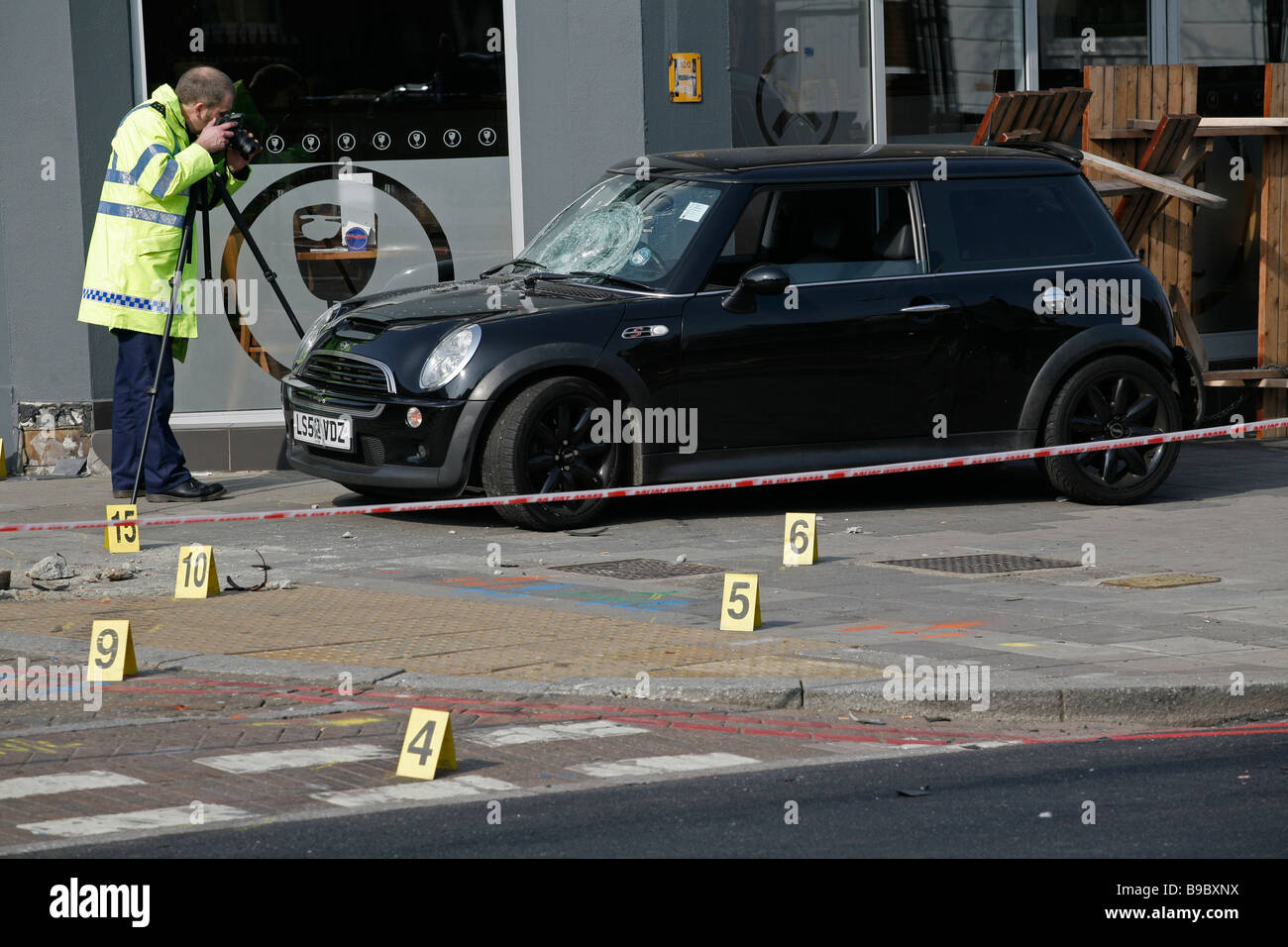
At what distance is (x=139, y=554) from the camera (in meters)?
9.29

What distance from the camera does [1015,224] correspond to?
10.9 meters

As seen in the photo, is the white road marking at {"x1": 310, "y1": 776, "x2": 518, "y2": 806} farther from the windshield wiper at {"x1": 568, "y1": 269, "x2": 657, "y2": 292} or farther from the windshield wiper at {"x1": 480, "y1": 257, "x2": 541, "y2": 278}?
the windshield wiper at {"x1": 480, "y1": 257, "x2": 541, "y2": 278}

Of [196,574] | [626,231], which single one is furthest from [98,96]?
[196,574]

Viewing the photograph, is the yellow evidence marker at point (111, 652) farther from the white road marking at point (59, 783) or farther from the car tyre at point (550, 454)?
the car tyre at point (550, 454)

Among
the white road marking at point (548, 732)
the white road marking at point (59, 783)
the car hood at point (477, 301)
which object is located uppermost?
the car hood at point (477, 301)

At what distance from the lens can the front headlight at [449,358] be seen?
9.73m

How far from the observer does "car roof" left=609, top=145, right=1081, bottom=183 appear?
10508 mm

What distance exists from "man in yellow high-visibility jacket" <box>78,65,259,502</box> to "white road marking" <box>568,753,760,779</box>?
19.7 feet

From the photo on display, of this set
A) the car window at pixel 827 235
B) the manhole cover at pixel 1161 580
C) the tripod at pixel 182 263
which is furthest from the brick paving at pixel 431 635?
the car window at pixel 827 235

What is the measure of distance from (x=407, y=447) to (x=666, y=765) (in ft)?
14.3

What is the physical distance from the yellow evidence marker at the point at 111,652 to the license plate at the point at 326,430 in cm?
314

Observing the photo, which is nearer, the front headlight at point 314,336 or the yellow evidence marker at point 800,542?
the yellow evidence marker at point 800,542
